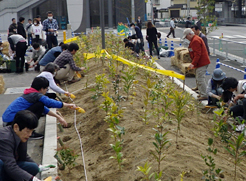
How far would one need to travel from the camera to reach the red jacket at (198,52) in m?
8.87

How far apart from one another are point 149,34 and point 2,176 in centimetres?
1268

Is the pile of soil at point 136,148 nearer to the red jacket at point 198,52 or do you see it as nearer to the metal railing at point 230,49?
the red jacket at point 198,52

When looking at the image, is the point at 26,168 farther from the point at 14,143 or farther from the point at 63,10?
the point at 63,10

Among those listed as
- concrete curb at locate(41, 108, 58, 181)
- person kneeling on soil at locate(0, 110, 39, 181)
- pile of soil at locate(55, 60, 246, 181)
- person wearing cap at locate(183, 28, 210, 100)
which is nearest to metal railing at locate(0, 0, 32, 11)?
person wearing cap at locate(183, 28, 210, 100)

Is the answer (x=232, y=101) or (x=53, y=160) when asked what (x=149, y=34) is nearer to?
(x=232, y=101)

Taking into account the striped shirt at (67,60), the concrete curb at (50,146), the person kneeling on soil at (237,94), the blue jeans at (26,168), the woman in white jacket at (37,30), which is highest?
the woman in white jacket at (37,30)

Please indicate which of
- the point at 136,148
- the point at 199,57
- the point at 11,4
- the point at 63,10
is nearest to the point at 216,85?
the point at 199,57

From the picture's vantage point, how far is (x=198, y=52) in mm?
8867

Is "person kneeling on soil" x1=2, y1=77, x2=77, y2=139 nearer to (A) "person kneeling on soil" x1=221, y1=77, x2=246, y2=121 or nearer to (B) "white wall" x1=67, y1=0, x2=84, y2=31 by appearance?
(A) "person kneeling on soil" x1=221, y1=77, x2=246, y2=121

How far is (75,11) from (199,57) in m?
25.1

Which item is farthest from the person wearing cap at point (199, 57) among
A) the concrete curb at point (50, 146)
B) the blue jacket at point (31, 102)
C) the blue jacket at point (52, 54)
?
the blue jacket at point (52, 54)

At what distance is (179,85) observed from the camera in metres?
10.3

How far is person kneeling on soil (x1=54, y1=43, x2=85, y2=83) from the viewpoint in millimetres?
9977

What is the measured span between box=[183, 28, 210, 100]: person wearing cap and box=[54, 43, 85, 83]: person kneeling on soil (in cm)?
303
